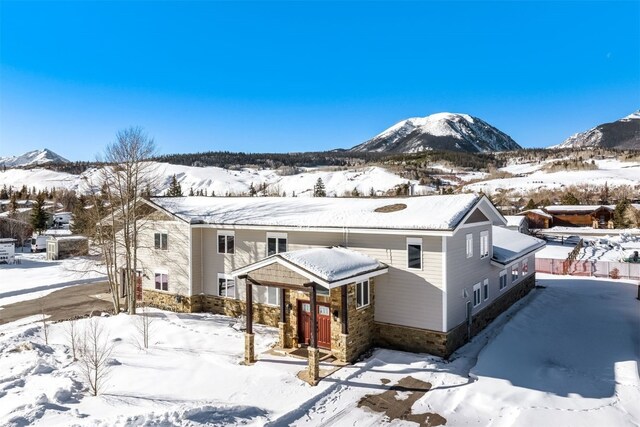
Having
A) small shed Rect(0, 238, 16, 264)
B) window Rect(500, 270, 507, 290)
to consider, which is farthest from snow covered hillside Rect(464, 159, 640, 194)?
small shed Rect(0, 238, 16, 264)

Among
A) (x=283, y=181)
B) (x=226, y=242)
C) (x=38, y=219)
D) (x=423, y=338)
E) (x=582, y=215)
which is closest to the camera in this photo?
(x=423, y=338)

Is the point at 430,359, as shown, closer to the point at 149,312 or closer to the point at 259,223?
the point at 259,223

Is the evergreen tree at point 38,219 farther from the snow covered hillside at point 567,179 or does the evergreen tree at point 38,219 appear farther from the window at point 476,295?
the snow covered hillside at point 567,179

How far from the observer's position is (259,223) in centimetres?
1919

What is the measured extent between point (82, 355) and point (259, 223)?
857 cm

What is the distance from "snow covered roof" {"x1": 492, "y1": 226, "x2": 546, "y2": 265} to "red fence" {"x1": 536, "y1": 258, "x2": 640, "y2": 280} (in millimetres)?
7676

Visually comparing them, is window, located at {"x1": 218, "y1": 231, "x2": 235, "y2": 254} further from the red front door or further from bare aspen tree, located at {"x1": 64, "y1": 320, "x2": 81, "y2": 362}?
bare aspen tree, located at {"x1": 64, "y1": 320, "x2": 81, "y2": 362}

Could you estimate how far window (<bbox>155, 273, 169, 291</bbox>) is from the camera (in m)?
22.3

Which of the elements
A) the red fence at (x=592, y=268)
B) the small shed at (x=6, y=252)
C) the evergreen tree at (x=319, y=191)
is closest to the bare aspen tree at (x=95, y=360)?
the red fence at (x=592, y=268)

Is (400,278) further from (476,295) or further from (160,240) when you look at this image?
(160,240)

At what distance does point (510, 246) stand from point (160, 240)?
766 inches

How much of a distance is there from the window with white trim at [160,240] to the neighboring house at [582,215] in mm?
72690

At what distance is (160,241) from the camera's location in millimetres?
22516

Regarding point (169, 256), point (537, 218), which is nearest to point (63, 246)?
point (169, 256)
